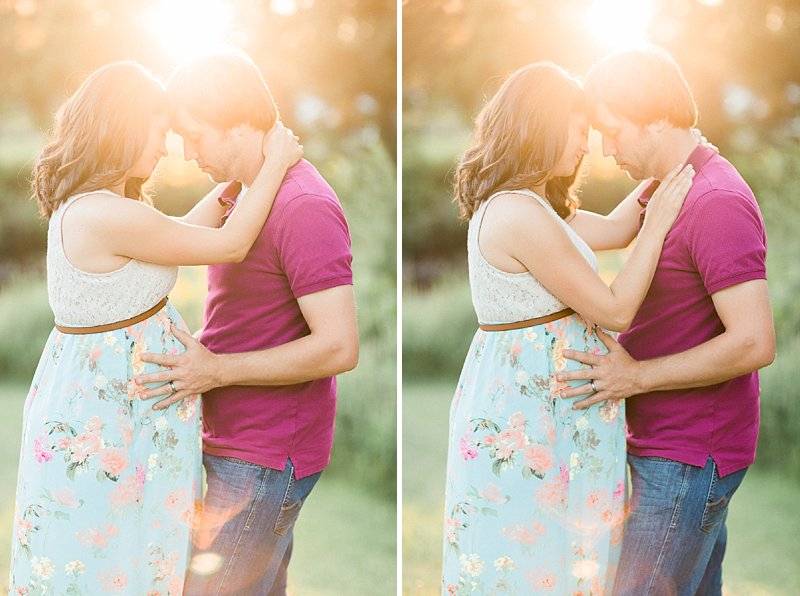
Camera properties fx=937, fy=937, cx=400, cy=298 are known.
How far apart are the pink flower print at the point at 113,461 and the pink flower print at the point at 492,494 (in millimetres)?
699

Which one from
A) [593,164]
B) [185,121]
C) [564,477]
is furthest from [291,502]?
[593,164]

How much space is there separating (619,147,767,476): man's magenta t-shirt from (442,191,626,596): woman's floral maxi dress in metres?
0.09

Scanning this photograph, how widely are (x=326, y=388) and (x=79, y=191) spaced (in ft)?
2.11

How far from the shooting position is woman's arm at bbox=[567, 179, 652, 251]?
214 centimetres

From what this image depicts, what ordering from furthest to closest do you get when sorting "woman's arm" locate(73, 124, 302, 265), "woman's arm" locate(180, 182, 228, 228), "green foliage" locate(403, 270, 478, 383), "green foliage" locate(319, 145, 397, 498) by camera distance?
"green foliage" locate(319, 145, 397, 498) → "green foliage" locate(403, 270, 478, 383) → "woman's arm" locate(180, 182, 228, 228) → "woman's arm" locate(73, 124, 302, 265)

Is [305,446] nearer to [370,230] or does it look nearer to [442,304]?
[442,304]

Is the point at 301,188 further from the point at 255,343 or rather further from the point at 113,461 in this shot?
the point at 113,461

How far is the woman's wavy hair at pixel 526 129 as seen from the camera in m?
1.83

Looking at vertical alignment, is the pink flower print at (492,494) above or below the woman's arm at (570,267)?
below

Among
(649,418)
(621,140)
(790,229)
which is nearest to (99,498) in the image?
(649,418)

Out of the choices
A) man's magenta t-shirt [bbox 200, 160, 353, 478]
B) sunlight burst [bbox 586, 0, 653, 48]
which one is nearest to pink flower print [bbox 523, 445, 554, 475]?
man's magenta t-shirt [bbox 200, 160, 353, 478]

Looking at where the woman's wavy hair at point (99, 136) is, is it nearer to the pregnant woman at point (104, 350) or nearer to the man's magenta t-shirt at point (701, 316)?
the pregnant woman at point (104, 350)

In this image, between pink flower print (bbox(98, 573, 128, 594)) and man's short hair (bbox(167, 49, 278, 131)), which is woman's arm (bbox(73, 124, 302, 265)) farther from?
pink flower print (bbox(98, 573, 128, 594))

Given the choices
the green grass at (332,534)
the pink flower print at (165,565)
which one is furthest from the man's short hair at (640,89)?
the green grass at (332,534)
